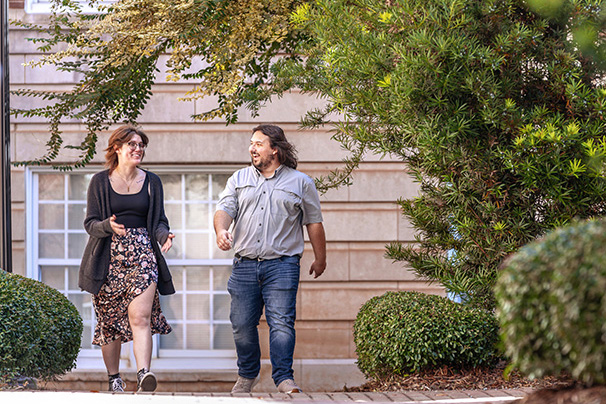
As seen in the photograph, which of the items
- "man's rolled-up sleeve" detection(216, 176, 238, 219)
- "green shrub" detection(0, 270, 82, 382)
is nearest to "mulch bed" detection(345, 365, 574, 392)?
"man's rolled-up sleeve" detection(216, 176, 238, 219)

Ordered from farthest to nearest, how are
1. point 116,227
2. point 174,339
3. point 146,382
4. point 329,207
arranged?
point 174,339
point 329,207
point 116,227
point 146,382

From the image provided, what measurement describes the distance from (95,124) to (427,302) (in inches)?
163

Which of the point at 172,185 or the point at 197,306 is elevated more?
the point at 172,185

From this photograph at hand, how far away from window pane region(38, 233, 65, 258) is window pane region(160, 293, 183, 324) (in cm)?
152

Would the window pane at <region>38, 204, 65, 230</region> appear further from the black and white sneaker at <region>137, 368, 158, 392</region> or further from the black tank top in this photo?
the black and white sneaker at <region>137, 368, 158, 392</region>

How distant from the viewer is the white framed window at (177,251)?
408 inches

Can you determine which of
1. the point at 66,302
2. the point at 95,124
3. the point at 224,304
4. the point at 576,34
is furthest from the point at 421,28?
the point at 224,304

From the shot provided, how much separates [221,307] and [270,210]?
198 inches

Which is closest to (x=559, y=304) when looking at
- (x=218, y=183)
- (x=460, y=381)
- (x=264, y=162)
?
(x=460, y=381)

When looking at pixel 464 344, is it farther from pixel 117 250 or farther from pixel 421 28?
pixel 117 250

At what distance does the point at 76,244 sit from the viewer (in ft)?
34.3

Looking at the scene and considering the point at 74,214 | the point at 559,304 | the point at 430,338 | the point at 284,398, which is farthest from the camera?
the point at 74,214

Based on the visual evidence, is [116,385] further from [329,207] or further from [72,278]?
[72,278]

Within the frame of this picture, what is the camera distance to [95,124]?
792cm
